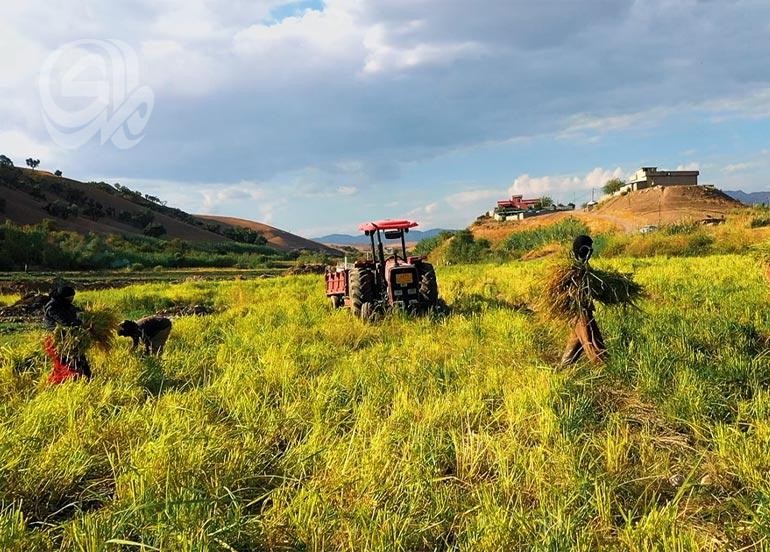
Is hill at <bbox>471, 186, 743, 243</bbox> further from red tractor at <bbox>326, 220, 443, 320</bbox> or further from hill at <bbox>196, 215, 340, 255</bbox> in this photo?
hill at <bbox>196, 215, 340, 255</bbox>

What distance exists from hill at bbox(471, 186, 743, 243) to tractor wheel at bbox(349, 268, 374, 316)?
2644 cm

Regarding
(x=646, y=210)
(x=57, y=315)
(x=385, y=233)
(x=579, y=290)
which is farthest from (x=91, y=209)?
(x=579, y=290)

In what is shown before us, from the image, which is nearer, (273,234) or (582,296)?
(582,296)

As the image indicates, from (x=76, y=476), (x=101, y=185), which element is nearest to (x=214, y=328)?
(x=76, y=476)

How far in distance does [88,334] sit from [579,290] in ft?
14.0

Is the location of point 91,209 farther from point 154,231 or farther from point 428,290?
point 428,290

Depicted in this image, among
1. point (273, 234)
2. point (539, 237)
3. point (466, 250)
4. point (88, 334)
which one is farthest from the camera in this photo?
point (273, 234)

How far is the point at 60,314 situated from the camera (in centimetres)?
472

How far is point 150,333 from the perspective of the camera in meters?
6.04

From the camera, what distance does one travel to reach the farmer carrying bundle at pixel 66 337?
15.1 feet

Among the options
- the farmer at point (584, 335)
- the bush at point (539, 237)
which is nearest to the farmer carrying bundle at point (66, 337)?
the farmer at point (584, 335)

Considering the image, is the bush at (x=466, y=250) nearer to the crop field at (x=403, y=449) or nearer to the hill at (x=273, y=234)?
the crop field at (x=403, y=449)

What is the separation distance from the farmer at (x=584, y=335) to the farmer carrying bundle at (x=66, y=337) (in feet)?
13.7

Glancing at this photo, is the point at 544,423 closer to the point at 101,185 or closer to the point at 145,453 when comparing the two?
the point at 145,453
